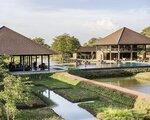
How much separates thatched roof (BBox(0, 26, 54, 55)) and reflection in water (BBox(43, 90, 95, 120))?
12.9 meters

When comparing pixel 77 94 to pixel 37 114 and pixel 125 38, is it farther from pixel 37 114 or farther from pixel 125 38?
pixel 125 38

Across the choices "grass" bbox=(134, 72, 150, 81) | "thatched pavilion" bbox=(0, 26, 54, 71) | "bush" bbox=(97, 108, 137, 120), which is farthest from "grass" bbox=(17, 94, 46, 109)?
"grass" bbox=(134, 72, 150, 81)

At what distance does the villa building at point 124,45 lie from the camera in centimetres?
6041

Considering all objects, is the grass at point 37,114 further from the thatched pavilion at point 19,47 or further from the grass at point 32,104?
the thatched pavilion at point 19,47

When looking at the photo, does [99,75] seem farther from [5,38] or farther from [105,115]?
[105,115]

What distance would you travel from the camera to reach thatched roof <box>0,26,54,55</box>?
128 feet

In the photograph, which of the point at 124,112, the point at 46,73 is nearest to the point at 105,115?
the point at 124,112

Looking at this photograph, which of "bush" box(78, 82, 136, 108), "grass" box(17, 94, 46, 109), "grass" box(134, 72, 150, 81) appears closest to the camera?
"grass" box(17, 94, 46, 109)

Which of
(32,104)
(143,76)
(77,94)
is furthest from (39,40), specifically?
(32,104)

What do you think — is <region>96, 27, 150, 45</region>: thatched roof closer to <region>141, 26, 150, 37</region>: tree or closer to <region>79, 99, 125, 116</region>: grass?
<region>141, 26, 150, 37</region>: tree

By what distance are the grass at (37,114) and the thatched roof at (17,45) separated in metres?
18.4

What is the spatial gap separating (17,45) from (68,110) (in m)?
19.2

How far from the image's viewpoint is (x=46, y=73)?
127 feet

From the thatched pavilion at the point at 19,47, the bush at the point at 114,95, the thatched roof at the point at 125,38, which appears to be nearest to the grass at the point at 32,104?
the bush at the point at 114,95
